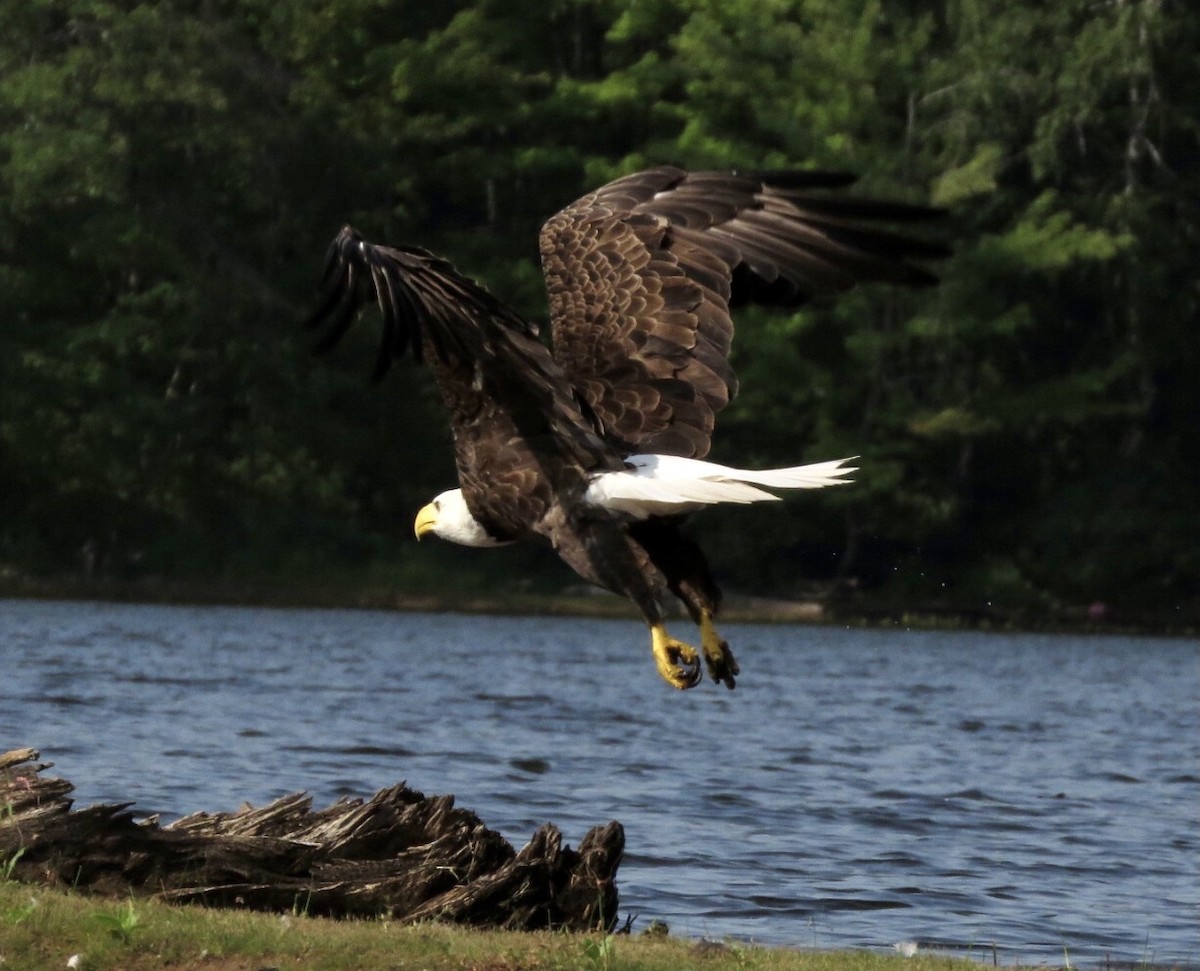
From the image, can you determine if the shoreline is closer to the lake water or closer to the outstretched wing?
the lake water

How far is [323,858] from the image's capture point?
299 inches

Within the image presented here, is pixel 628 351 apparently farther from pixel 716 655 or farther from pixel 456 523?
pixel 716 655

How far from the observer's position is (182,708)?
16.2 metres

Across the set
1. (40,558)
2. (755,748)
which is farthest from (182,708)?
(40,558)

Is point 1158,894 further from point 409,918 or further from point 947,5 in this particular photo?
point 947,5

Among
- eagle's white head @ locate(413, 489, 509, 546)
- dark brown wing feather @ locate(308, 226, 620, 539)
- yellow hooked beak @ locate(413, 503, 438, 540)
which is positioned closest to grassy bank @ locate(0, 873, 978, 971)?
dark brown wing feather @ locate(308, 226, 620, 539)

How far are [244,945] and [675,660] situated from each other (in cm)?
Answer: 179

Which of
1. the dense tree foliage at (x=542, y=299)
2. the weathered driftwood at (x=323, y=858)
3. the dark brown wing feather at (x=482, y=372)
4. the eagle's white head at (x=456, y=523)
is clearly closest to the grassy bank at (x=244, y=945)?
the weathered driftwood at (x=323, y=858)

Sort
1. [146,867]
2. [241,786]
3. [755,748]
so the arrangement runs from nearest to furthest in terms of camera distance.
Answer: [146,867], [241,786], [755,748]

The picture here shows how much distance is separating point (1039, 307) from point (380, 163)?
964 centimetres

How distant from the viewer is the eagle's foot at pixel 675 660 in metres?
7.66

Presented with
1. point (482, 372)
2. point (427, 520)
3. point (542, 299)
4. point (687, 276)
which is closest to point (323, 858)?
point (427, 520)

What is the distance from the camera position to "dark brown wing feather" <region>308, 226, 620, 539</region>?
721cm

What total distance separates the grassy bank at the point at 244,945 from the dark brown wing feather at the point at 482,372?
1542 mm
